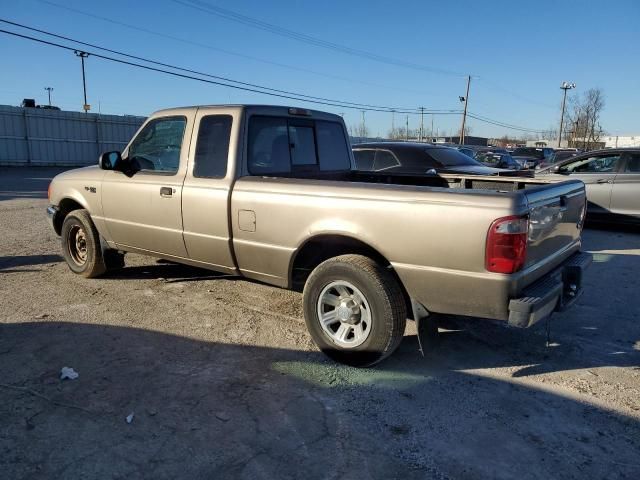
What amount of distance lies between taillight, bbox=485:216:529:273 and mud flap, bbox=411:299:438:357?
0.61m

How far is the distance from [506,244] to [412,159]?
255 inches

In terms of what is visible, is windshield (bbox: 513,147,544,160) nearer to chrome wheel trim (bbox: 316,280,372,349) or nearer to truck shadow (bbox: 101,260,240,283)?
truck shadow (bbox: 101,260,240,283)

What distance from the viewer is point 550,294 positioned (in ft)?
10.8

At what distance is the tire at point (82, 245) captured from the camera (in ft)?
18.9

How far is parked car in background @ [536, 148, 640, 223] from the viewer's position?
9.49m

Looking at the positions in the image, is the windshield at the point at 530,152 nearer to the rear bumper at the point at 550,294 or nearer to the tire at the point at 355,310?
the rear bumper at the point at 550,294

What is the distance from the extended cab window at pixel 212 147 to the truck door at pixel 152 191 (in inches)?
6.9

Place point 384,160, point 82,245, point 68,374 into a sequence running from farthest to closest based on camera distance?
1. point 384,160
2. point 82,245
3. point 68,374

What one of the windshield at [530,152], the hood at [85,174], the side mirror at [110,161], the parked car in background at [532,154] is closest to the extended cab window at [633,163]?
the side mirror at [110,161]

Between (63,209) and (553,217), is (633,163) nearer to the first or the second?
(553,217)

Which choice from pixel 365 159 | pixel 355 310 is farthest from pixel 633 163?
pixel 355 310

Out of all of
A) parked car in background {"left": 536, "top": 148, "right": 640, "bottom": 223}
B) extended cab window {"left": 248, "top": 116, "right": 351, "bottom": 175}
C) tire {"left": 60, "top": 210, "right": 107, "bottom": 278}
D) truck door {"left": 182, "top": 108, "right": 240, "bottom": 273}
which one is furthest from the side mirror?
parked car in background {"left": 536, "top": 148, "right": 640, "bottom": 223}

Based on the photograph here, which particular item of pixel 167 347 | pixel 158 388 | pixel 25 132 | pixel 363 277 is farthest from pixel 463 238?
pixel 25 132

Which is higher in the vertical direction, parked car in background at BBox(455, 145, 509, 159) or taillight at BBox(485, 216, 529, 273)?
parked car in background at BBox(455, 145, 509, 159)
